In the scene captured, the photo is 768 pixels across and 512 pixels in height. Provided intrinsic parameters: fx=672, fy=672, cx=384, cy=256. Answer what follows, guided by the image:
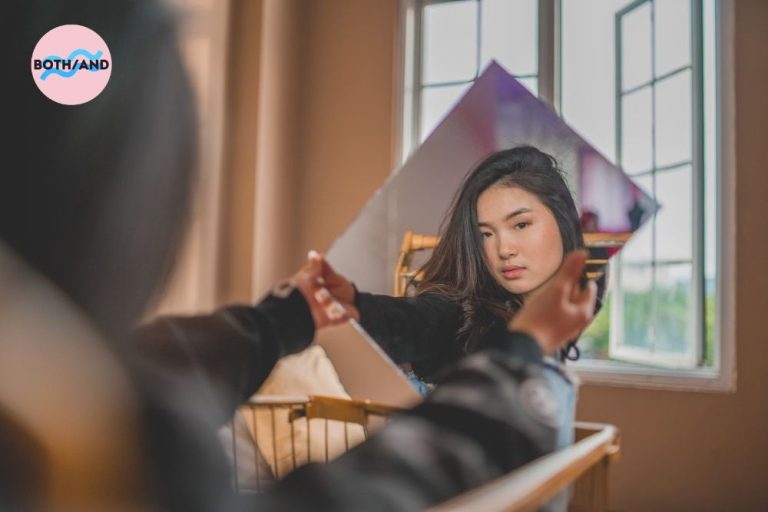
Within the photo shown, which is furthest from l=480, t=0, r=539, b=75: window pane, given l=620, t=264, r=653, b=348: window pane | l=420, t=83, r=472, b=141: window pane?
l=620, t=264, r=653, b=348: window pane

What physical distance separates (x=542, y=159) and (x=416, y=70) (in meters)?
1.47

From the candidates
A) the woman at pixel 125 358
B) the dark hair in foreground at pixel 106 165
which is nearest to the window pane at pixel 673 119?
the woman at pixel 125 358

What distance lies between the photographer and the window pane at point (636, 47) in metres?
1.93

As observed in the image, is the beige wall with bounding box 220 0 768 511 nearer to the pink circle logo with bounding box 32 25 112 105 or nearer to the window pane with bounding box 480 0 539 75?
the window pane with bounding box 480 0 539 75

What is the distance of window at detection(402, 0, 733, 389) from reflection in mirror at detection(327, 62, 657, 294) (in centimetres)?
113

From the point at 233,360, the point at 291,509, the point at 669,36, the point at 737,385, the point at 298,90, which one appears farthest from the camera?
the point at 298,90

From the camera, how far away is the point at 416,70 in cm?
211

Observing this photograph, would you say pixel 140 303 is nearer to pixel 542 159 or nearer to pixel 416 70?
pixel 542 159

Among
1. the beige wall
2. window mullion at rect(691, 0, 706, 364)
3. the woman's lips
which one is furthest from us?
window mullion at rect(691, 0, 706, 364)

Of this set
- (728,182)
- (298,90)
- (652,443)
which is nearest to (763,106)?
(728,182)

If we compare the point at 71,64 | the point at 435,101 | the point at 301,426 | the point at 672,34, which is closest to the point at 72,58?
the point at 71,64

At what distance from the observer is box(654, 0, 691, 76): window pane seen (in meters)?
1.87

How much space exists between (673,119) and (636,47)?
0.80 feet

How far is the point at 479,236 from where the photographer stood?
2.35 feet
